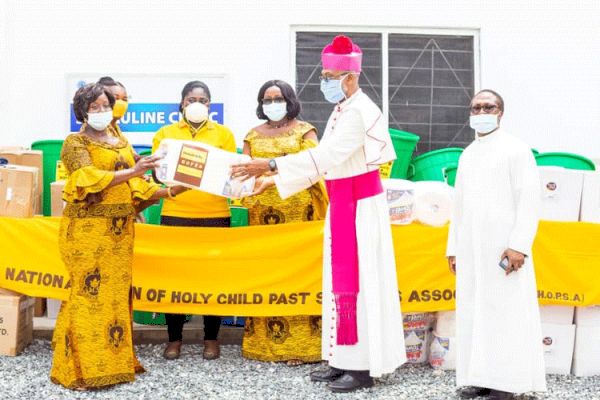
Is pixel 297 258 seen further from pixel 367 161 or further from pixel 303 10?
pixel 303 10

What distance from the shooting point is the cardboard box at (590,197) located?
4.53m

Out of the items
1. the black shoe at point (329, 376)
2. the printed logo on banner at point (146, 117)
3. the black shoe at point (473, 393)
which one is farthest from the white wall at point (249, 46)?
the black shoe at point (473, 393)

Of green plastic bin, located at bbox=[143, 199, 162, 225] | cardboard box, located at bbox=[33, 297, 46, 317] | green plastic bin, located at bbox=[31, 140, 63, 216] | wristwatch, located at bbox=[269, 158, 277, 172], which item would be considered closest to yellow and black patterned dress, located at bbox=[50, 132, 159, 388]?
wristwatch, located at bbox=[269, 158, 277, 172]

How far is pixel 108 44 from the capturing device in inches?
254

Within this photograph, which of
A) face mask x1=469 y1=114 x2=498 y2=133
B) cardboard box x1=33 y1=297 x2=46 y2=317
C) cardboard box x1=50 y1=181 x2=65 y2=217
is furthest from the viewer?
cardboard box x1=33 y1=297 x2=46 y2=317

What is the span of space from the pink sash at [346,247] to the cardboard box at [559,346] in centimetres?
134

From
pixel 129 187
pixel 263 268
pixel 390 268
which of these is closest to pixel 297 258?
pixel 263 268

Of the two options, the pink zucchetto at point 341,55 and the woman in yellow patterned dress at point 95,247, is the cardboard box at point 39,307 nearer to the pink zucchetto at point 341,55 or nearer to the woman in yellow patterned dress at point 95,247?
the woman in yellow patterned dress at point 95,247

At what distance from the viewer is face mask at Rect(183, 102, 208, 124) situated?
450 cm

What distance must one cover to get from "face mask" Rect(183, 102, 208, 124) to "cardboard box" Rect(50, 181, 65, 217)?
1.10 metres

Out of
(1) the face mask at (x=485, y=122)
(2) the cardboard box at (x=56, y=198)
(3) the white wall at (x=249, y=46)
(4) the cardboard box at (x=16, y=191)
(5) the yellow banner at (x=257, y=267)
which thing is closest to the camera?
(1) the face mask at (x=485, y=122)

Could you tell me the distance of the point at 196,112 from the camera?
4.50 meters

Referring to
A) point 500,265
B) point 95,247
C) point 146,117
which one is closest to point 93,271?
point 95,247

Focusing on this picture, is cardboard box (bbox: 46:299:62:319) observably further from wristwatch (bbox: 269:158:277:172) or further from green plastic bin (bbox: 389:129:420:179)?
green plastic bin (bbox: 389:129:420:179)
